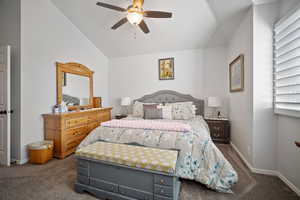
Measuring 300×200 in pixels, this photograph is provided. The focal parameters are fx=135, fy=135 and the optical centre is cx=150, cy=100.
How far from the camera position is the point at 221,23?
296 centimetres

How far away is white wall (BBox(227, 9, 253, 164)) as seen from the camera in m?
2.24

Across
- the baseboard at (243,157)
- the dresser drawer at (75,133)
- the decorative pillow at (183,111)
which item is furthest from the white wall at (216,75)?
the dresser drawer at (75,133)

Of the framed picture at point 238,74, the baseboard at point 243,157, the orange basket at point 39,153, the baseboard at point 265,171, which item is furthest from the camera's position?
the framed picture at point 238,74

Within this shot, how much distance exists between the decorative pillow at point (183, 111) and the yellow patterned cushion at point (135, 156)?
1631 mm

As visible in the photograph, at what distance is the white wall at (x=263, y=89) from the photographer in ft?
6.76

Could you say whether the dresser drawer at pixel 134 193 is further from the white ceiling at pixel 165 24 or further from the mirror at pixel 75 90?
the white ceiling at pixel 165 24

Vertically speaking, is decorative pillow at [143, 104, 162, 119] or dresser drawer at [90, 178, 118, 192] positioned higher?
decorative pillow at [143, 104, 162, 119]

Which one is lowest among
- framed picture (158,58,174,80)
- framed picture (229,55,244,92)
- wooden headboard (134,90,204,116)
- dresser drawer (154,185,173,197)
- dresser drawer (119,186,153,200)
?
dresser drawer (119,186,153,200)

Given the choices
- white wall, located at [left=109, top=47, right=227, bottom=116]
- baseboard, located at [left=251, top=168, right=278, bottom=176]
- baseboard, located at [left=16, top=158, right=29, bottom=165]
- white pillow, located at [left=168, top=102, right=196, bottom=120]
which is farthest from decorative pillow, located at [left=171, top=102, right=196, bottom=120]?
baseboard, located at [left=16, top=158, right=29, bottom=165]

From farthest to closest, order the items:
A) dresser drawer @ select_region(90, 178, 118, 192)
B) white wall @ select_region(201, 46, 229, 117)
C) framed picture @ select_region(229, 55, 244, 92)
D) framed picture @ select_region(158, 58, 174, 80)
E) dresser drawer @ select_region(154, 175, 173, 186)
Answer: framed picture @ select_region(158, 58, 174, 80) → white wall @ select_region(201, 46, 229, 117) → framed picture @ select_region(229, 55, 244, 92) → dresser drawer @ select_region(90, 178, 118, 192) → dresser drawer @ select_region(154, 175, 173, 186)

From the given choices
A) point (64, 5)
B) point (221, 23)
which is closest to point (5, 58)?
point (64, 5)

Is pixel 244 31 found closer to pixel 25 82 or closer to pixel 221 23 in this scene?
pixel 221 23

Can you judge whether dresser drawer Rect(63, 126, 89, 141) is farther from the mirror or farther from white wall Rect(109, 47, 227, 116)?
white wall Rect(109, 47, 227, 116)

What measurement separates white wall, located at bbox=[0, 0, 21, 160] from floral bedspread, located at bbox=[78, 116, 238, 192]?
2.02 metres
